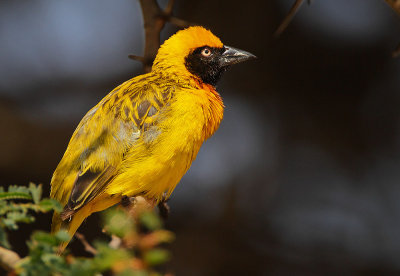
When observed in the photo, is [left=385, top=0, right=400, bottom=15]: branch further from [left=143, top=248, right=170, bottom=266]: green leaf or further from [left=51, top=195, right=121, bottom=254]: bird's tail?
[left=51, top=195, right=121, bottom=254]: bird's tail

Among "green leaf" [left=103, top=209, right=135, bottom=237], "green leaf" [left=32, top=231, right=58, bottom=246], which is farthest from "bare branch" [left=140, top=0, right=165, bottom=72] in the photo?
"green leaf" [left=103, top=209, right=135, bottom=237]

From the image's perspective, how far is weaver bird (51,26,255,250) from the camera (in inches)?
139

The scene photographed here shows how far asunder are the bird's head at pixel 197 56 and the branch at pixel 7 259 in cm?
267

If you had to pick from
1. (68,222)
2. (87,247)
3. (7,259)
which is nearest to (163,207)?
(68,222)

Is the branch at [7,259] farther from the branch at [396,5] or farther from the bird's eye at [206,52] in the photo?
the bird's eye at [206,52]

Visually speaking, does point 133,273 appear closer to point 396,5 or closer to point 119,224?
point 119,224

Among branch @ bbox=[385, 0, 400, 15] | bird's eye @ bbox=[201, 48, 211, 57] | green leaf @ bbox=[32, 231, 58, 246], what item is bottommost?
green leaf @ bbox=[32, 231, 58, 246]

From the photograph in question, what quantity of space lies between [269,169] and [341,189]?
37.8 inches

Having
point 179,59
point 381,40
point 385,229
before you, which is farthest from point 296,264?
point 179,59

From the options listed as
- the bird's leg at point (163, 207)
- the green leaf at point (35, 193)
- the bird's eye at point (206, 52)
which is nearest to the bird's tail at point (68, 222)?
the bird's leg at point (163, 207)

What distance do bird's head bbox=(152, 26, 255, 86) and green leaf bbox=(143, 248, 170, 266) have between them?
301 centimetres

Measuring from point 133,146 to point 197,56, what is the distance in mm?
1181

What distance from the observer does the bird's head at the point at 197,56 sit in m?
4.36

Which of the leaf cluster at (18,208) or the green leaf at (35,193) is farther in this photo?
the green leaf at (35,193)
